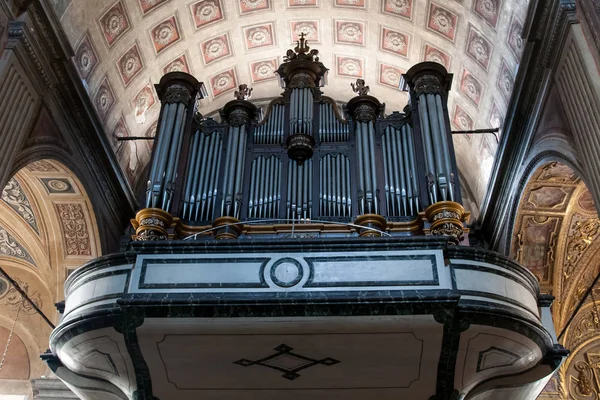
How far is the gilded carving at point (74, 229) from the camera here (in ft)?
A: 36.4

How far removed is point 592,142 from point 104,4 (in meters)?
7.64

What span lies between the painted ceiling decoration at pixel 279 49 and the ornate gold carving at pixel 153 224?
11.1ft

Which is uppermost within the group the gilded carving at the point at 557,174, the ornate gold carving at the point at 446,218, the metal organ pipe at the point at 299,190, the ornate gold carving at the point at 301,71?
the ornate gold carving at the point at 301,71

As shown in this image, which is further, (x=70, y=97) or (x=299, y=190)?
(x=70, y=97)

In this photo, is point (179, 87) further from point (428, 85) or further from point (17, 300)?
point (17, 300)

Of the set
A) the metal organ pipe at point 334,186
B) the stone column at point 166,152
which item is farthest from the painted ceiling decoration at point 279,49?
the metal organ pipe at point 334,186

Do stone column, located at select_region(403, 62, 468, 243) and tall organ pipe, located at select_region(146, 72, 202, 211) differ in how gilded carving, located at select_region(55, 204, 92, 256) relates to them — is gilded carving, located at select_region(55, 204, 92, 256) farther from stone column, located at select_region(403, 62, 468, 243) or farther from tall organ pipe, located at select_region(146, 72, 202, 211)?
stone column, located at select_region(403, 62, 468, 243)

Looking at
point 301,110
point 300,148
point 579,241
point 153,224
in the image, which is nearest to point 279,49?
point 301,110

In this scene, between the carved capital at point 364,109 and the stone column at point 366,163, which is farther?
the carved capital at point 364,109

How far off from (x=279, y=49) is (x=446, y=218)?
22.9 ft

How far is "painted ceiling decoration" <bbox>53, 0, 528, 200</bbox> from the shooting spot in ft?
36.0

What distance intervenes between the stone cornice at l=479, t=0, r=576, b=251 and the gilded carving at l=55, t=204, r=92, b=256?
22.2ft

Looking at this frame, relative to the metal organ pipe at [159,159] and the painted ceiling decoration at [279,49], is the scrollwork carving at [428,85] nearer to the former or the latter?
the painted ceiling decoration at [279,49]

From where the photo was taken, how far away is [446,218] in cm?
794
